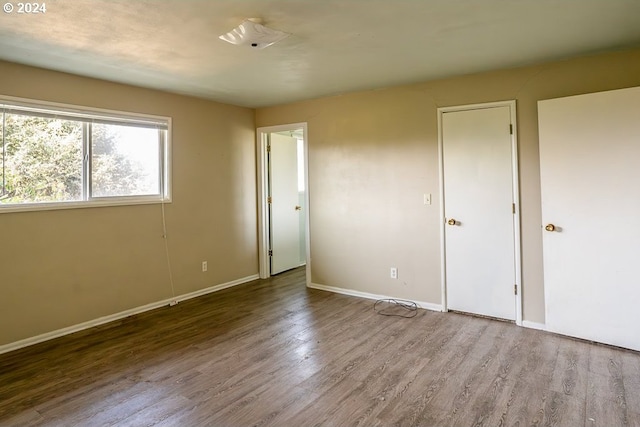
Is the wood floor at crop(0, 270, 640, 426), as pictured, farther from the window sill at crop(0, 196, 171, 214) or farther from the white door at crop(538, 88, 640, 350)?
the window sill at crop(0, 196, 171, 214)

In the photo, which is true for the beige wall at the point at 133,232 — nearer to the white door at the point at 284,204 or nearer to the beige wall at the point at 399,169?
the white door at the point at 284,204

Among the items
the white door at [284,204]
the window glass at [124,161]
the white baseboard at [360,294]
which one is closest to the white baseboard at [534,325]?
the white baseboard at [360,294]

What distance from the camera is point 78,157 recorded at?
3471 mm

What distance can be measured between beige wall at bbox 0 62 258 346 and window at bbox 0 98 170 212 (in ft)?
0.34

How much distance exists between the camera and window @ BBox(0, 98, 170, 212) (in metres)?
3.07

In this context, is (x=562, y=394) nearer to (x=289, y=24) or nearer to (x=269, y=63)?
(x=289, y=24)

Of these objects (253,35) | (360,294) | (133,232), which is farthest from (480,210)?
(133,232)

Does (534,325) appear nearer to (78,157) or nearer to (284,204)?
(284,204)

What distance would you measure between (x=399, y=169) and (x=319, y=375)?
239 centimetres

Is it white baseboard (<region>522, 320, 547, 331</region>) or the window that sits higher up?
the window

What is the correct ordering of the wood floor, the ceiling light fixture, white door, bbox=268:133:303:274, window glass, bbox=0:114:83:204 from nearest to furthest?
the wood floor → the ceiling light fixture → window glass, bbox=0:114:83:204 → white door, bbox=268:133:303:274

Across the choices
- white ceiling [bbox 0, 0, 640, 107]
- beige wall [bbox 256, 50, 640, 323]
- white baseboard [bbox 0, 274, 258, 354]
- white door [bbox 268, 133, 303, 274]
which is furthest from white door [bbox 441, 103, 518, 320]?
white baseboard [bbox 0, 274, 258, 354]

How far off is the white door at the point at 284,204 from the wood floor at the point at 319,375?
1.92 m

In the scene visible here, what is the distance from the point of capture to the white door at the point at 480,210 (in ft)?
11.3
